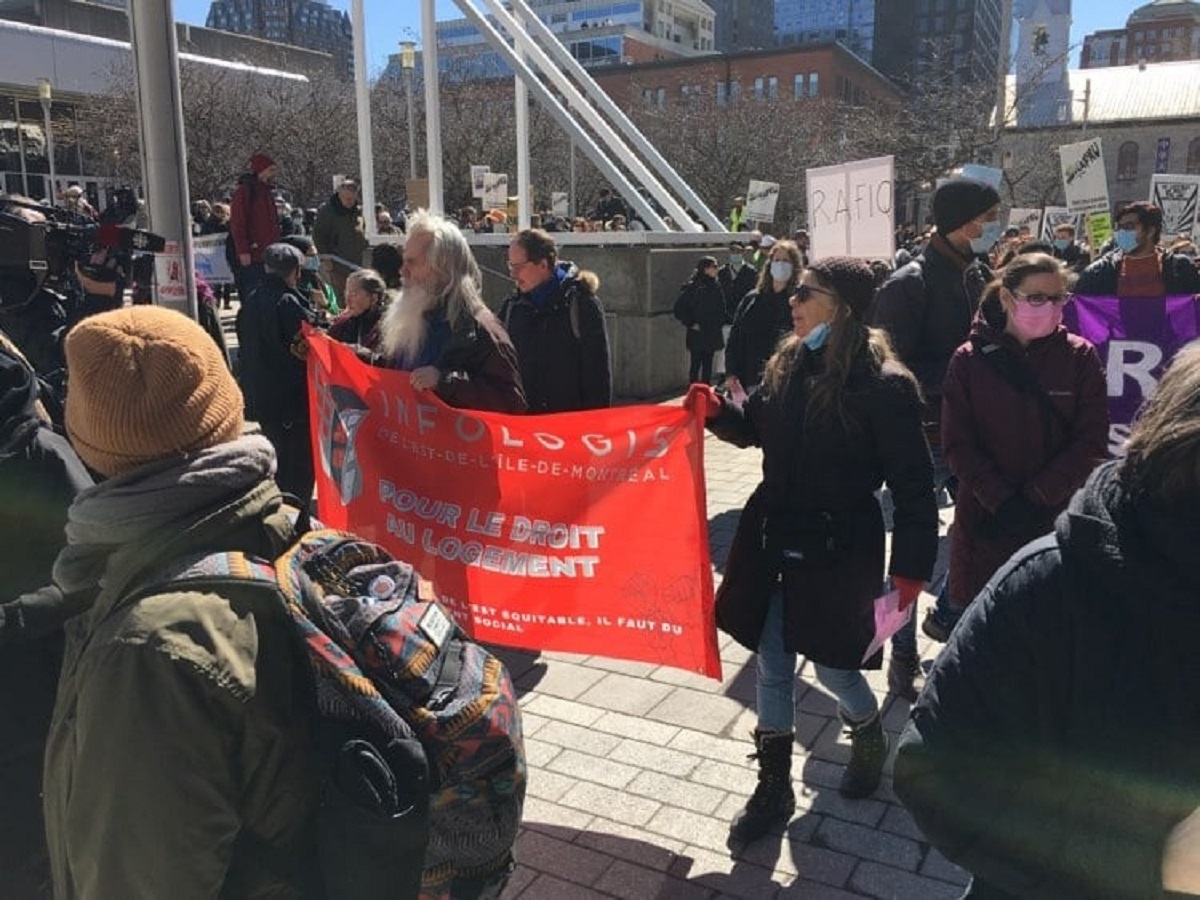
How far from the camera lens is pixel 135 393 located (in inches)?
61.1

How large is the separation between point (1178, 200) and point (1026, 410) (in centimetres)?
1194

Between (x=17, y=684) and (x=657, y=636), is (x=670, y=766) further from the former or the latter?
(x=17, y=684)

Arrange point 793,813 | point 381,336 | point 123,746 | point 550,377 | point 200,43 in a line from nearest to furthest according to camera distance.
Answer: point 123,746
point 793,813
point 381,336
point 550,377
point 200,43

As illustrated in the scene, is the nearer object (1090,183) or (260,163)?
(260,163)

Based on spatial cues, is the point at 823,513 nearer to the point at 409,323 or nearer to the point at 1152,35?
the point at 409,323

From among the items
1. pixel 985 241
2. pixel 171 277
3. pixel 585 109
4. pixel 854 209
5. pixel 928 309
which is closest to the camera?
pixel 928 309

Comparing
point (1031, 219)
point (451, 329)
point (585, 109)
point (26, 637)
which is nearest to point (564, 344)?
point (451, 329)

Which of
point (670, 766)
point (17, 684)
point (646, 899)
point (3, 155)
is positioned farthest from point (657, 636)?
point (3, 155)

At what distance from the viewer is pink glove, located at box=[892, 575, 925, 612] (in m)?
3.16

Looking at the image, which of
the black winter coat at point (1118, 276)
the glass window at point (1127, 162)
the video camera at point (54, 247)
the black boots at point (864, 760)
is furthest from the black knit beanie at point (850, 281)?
the glass window at point (1127, 162)

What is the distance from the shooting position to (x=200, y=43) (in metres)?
46.7

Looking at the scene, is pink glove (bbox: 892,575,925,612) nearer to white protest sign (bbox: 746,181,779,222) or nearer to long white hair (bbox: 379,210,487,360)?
long white hair (bbox: 379,210,487,360)

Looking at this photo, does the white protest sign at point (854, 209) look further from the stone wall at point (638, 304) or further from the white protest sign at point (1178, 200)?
the white protest sign at point (1178, 200)

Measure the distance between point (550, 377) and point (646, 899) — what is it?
299 centimetres
